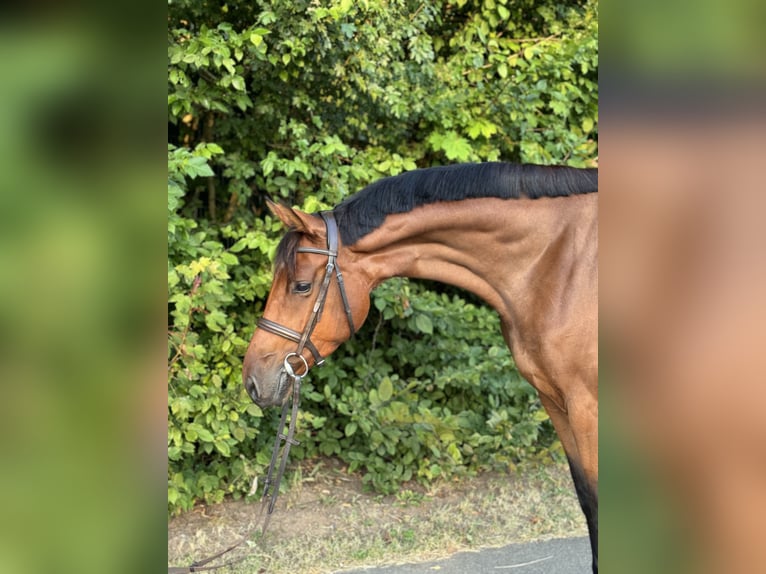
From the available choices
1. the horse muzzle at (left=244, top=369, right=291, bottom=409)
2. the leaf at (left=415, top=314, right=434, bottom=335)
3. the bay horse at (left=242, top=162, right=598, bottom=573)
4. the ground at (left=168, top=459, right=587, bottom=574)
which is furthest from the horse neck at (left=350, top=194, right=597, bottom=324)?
the leaf at (left=415, top=314, right=434, bottom=335)

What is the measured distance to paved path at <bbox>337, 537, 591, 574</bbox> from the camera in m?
3.42

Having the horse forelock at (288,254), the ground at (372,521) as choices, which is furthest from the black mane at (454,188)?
the ground at (372,521)

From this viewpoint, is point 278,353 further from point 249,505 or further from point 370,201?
point 249,505

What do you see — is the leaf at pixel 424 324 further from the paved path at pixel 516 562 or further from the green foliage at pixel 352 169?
the paved path at pixel 516 562

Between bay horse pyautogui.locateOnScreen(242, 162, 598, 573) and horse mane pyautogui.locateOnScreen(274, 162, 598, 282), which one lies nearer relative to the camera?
bay horse pyautogui.locateOnScreen(242, 162, 598, 573)

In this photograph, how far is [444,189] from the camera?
251 centimetres

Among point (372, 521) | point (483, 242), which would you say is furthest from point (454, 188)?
point (372, 521)

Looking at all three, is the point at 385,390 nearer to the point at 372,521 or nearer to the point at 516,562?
the point at 372,521

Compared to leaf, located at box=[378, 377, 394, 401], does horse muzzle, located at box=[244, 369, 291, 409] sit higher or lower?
higher

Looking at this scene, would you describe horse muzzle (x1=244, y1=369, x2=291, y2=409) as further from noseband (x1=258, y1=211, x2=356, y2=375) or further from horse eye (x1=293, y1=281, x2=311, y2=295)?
horse eye (x1=293, y1=281, x2=311, y2=295)
